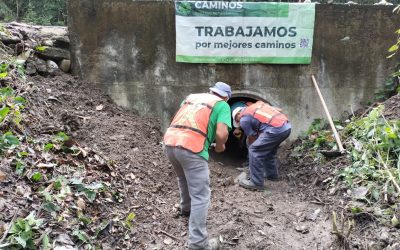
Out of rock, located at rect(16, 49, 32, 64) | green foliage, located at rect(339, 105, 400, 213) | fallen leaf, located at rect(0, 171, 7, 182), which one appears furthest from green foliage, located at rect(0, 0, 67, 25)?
green foliage, located at rect(339, 105, 400, 213)

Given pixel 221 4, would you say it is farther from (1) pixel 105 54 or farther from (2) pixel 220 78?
(1) pixel 105 54

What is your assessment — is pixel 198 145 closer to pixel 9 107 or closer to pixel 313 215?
pixel 313 215

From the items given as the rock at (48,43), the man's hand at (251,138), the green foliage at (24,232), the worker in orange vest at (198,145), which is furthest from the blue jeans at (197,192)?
the rock at (48,43)

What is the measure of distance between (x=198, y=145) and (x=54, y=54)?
4677 mm

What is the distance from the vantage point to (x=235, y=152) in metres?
9.89

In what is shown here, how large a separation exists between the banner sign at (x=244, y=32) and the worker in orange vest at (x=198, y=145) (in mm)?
3861

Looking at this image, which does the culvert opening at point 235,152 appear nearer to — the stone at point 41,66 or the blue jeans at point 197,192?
the stone at point 41,66

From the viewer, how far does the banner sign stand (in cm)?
785

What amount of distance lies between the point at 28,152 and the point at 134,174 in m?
1.56

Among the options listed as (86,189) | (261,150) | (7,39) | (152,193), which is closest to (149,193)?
(152,193)

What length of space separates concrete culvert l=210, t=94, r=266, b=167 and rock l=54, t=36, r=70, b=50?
11.5ft

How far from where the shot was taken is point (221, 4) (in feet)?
25.6

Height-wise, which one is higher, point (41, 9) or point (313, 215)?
point (41, 9)

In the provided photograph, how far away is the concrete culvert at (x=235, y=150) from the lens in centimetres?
849
